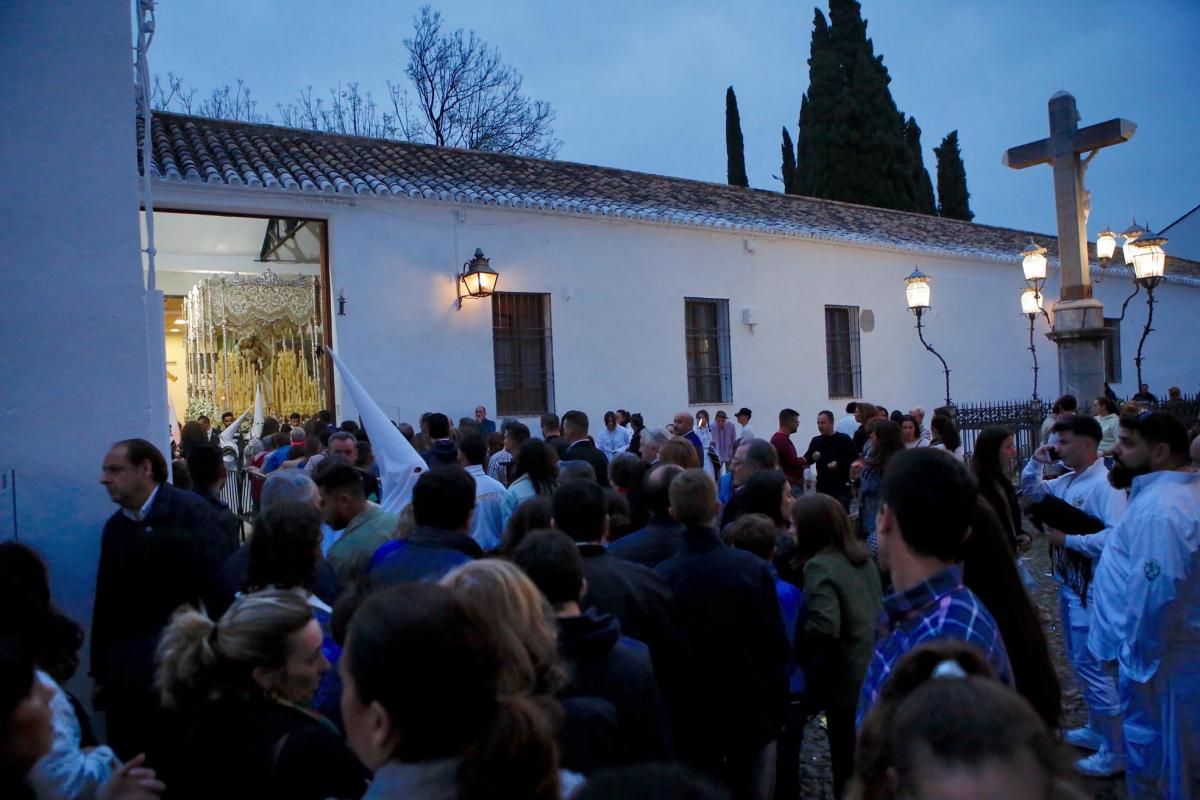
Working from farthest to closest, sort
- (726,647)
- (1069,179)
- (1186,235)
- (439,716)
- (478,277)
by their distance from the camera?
1. (1186,235)
2. (478,277)
3. (1069,179)
4. (726,647)
5. (439,716)

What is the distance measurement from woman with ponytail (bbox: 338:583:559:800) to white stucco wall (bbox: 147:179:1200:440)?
1118 centimetres

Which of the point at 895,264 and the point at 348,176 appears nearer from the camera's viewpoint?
the point at 348,176

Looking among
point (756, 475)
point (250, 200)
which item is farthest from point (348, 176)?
point (756, 475)

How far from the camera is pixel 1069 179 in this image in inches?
422

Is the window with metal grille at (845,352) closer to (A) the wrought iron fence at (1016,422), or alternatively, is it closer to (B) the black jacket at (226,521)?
(A) the wrought iron fence at (1016,422)

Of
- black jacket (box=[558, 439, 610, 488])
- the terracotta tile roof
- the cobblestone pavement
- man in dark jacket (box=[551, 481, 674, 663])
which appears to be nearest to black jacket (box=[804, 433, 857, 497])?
the cobblestone pavement

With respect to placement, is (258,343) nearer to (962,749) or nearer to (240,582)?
(240,582)

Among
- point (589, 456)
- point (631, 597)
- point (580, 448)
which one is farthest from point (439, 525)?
point (580, 448)

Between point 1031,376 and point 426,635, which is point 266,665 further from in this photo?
point 1031,376

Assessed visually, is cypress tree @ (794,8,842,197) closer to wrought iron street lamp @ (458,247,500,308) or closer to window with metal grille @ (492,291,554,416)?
window with metal grille @ (492,291,554,416)

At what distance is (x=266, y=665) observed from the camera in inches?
84.8

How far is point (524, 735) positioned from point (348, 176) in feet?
40.5

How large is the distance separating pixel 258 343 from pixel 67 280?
10121 millimetres

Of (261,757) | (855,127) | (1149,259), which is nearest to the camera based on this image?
(261,757)
